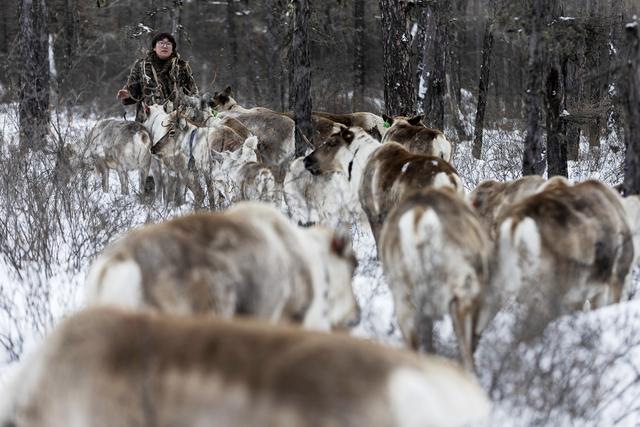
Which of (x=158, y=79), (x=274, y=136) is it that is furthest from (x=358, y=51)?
(x=274, y=136)

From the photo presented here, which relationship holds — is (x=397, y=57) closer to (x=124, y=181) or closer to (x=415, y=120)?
(x=415, y=120)

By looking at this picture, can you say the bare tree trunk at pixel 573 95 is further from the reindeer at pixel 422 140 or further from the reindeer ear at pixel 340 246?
the reindeer ear at pixel 340 246

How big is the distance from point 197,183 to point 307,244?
232 inches

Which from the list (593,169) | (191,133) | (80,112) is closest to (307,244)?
(191,133)

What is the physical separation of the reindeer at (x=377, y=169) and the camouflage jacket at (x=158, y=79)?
4.57m

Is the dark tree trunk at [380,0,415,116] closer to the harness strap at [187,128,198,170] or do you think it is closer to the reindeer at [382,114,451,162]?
the reindeer at [382,114,451,162]

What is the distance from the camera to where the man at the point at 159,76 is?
513 inches

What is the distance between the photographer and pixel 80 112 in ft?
81.6

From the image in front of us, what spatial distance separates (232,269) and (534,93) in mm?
6246

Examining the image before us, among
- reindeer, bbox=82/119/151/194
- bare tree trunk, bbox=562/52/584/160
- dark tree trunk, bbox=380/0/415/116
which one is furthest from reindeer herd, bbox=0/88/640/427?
bare tree trunk, bbox=562/52/584/160

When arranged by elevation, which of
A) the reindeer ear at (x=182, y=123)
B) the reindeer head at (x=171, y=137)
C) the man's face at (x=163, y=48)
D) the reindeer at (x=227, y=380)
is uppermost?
the reindeer at (x=227, y=380)

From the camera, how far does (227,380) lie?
7.91 feet

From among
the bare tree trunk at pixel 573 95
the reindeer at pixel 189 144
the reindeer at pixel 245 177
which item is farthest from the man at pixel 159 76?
the bare tree trunk at pixel 573 95

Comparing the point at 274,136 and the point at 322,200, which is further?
the point at 274,136
